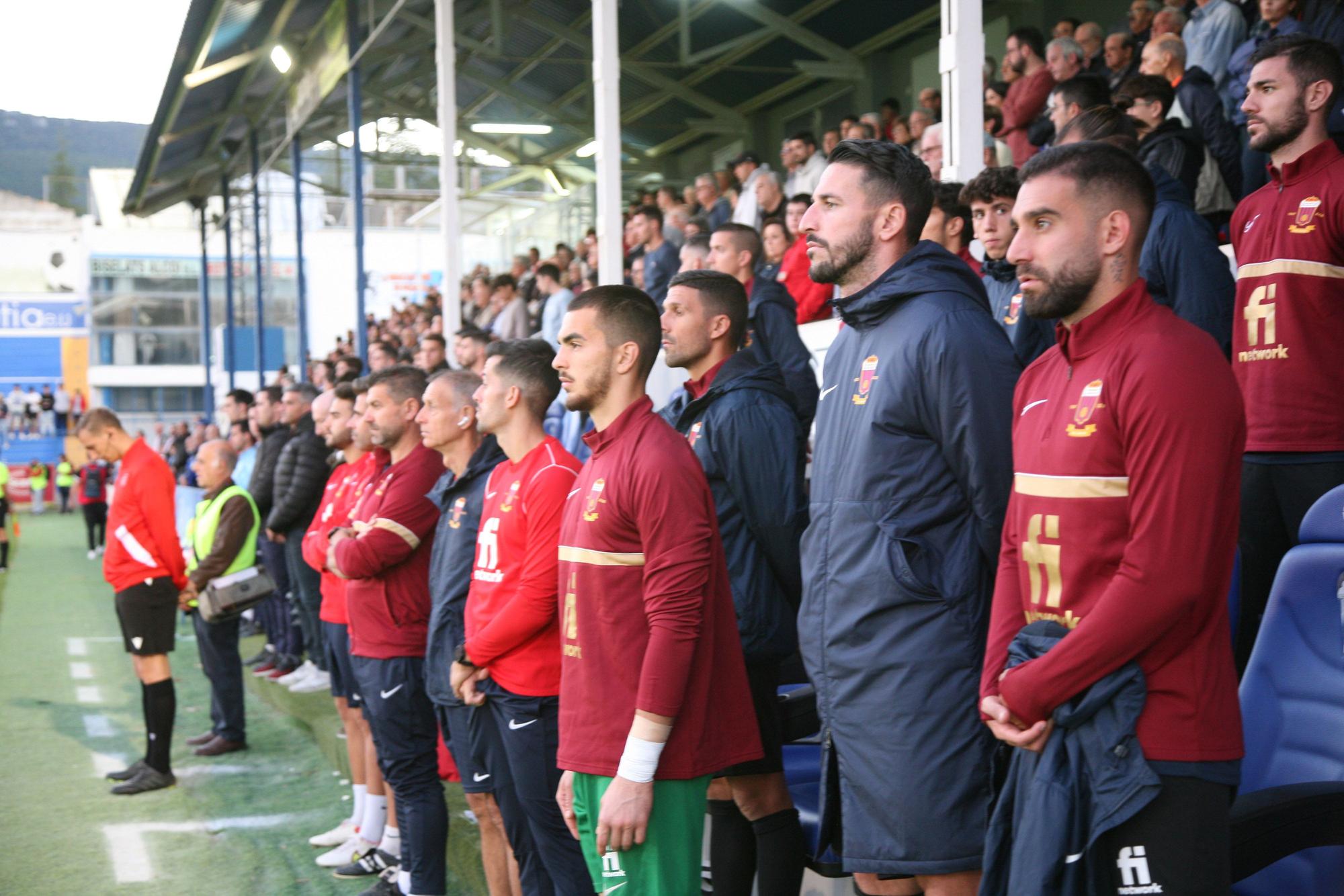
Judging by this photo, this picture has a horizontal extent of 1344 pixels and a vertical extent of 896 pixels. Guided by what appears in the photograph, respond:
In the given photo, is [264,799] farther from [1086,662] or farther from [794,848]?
[1086,662]

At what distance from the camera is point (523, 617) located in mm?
3479

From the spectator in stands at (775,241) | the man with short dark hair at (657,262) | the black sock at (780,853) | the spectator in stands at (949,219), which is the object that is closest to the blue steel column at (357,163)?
the man with short dark hair at (657,262)

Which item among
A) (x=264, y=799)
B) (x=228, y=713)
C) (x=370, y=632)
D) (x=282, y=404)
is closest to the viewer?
(x=370, y=632)

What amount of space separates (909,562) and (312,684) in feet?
24.1

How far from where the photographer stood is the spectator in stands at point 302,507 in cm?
833

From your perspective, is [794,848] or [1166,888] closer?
[1166,888]

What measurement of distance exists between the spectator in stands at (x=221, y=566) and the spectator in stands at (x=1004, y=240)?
17.6ft

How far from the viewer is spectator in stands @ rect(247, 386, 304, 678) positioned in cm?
930

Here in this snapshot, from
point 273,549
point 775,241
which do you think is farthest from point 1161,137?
point 273,549

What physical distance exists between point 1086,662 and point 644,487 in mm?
1142

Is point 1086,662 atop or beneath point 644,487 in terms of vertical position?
beneath

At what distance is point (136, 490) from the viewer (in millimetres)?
6949

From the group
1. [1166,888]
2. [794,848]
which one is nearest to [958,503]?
[1166,888]

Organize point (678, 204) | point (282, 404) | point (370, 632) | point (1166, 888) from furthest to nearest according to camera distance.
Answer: point (678, 204), point (282, 404), point (370, 632), point (1166, 888)
